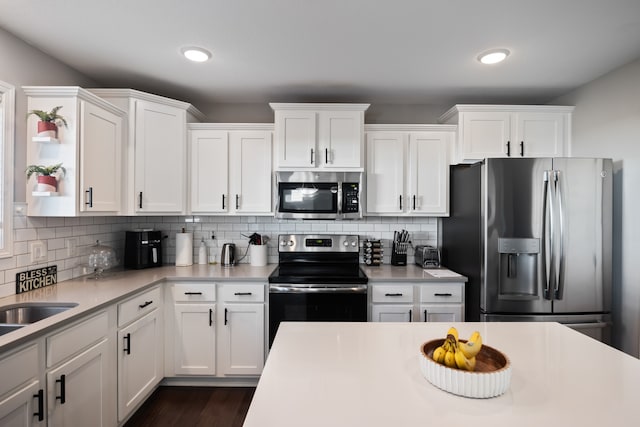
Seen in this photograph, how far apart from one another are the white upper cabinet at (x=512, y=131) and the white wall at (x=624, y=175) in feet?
0.89

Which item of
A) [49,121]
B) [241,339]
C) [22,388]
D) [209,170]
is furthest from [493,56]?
[22,388]

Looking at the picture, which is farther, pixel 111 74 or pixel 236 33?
pixel 111 74

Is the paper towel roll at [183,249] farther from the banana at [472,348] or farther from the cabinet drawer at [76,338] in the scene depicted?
the banana at [472,348]

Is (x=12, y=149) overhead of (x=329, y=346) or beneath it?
overhead

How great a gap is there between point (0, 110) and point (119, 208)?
0.89 m

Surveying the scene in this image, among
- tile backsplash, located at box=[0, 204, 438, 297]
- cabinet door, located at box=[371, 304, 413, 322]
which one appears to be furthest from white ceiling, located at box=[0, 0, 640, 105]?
cabinet door, located at box=[371, 304, 413, 322]

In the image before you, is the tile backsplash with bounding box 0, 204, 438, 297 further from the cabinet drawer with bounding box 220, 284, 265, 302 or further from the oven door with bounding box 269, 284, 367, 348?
the oven door with bounding box 269, 284, 367, 348

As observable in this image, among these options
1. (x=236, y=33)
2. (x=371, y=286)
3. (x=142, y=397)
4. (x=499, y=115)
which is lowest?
(x=142, y=397)

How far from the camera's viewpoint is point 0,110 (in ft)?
6.04

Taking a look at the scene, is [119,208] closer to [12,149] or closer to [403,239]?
[12,149]

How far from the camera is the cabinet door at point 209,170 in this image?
9.38ft

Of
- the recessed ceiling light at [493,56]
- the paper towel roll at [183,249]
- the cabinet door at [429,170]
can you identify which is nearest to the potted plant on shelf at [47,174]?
the paper towel roll at [183,249]

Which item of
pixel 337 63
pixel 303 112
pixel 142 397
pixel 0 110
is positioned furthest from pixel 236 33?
pixel 142 397

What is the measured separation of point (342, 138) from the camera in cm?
280
